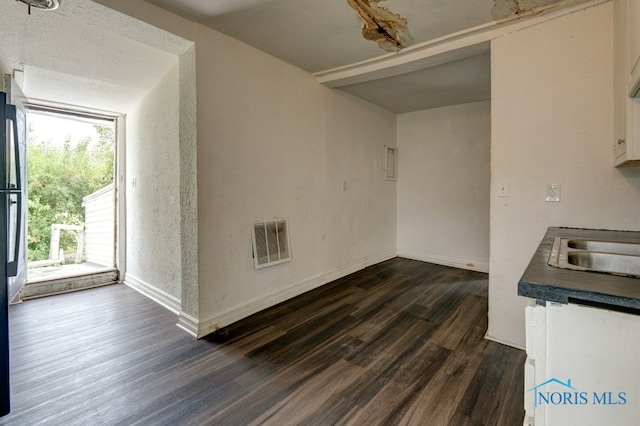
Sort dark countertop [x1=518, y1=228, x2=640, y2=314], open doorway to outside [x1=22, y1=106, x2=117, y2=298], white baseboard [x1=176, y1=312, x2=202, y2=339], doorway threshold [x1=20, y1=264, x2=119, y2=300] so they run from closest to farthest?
dark countertop [x1=518, y1=228, x2=640, y2=314], white baseboard [x1=176, y1=312, x2=202, y2=339], doorway threshold [x1=20, y1=264, x2=119, y2=300], open doorway to outside [x1=22, y1=106, x2=117, y2=298]

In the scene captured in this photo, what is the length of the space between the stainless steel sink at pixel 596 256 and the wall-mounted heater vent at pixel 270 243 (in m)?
2.16

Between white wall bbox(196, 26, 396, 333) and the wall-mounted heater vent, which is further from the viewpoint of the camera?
the wall-mounted heater vent

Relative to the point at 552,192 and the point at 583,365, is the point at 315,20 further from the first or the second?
the point at 583,365

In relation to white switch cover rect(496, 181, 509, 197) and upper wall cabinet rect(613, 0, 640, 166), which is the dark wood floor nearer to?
white switch cover rect(496, 181, 509, 197)

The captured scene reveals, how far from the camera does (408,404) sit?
1.54 metres

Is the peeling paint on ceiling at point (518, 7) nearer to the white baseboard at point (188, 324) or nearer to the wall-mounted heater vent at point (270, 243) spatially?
the wall-mounted heater vent at point (270, 243)

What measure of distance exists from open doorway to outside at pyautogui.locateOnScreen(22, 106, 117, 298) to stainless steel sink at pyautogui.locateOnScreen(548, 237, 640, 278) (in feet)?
14.7

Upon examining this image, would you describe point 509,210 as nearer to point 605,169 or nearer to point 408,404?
point 605,169

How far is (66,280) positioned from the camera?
3.35m

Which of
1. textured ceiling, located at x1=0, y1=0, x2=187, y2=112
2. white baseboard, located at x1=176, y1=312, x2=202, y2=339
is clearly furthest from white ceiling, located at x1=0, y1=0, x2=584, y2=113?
white baseboard, located at x1=176, y1=312, x2=202, y2=339

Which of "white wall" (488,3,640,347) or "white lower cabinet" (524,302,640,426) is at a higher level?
"white wall" (488,3,640,347)

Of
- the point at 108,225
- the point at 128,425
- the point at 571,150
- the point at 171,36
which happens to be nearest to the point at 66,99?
the point at 108,225

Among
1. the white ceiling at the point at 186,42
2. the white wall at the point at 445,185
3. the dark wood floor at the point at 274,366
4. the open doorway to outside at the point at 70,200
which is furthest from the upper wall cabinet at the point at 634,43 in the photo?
the open doorway to outside at the point at 70,200

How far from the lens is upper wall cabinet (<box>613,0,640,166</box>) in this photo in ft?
4.28
